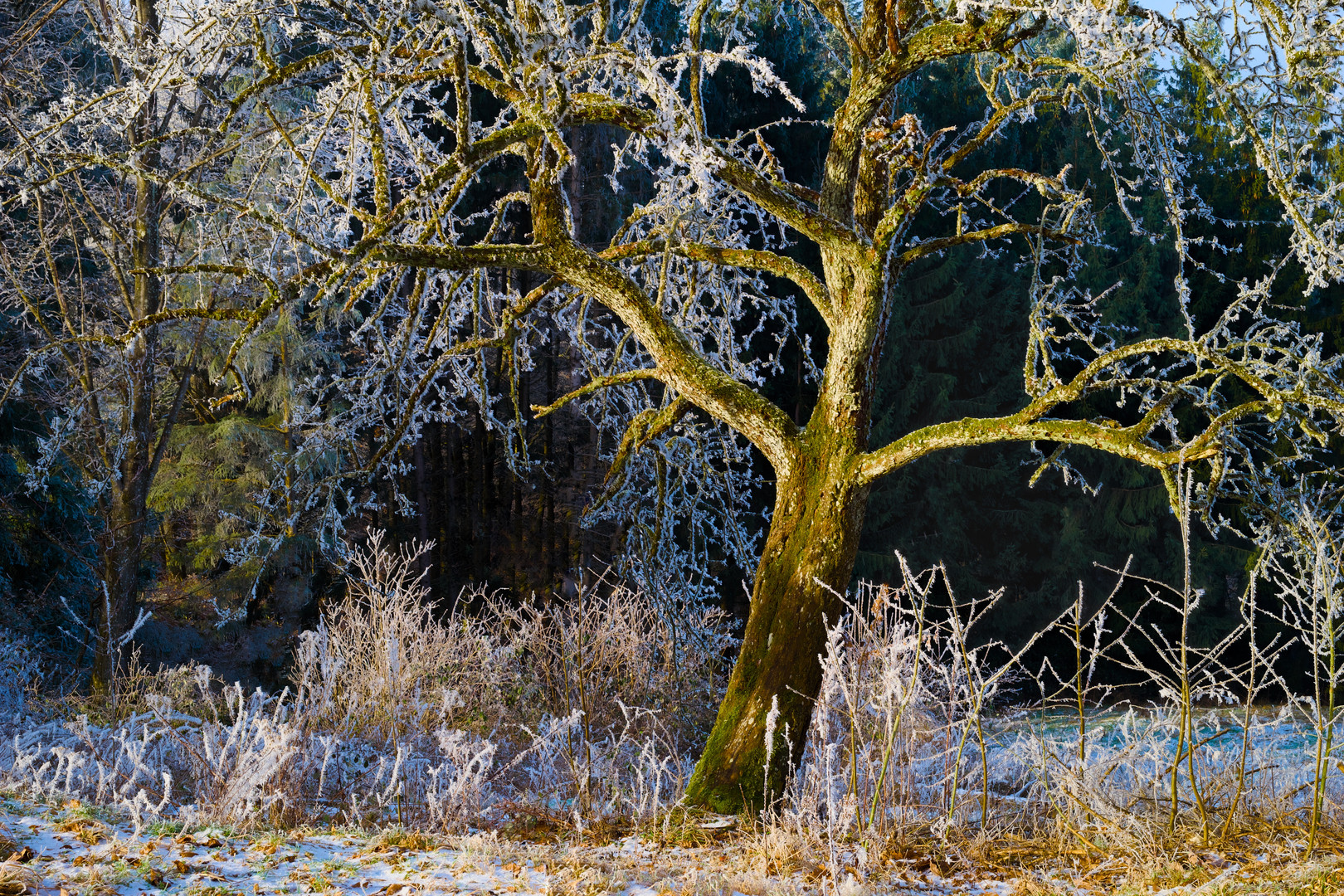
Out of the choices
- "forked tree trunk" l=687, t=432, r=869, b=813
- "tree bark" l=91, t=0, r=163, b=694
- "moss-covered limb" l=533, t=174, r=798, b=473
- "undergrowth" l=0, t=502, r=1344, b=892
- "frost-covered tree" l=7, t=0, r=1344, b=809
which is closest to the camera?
"undergrowth" l=0, t=502, r=1344, b=892

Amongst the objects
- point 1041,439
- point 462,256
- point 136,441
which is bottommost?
point 1041,439

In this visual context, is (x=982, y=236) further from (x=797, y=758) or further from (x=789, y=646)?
(x=797, y=758)

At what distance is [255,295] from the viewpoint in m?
10.1

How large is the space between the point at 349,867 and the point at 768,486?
38.8ft

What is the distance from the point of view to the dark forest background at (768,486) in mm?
10781

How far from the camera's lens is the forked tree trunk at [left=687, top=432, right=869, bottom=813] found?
4.14 meters

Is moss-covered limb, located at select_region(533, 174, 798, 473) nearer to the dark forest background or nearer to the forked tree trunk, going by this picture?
the forked tree trunk

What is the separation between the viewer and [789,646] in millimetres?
4188

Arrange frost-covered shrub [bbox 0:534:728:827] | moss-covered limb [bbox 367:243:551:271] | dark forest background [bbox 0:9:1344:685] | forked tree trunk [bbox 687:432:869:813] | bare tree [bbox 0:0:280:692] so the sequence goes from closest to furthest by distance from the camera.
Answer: moss-covered limb [bbox 367:243:551:271] → frost-covered shrub [bbox 0:534:728:827] → forked tree trunk [bbox 687:432:869:813] → bare tree [bbox 0:0:280:692] → dark forest background [bbox 0:9:1344:685]

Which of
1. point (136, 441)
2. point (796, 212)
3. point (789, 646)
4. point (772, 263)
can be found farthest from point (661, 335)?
point (136, 441)

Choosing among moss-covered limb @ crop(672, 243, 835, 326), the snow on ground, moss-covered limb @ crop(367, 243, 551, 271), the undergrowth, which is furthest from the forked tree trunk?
moss-covered limb @ crop(367, 243, 551, 271)

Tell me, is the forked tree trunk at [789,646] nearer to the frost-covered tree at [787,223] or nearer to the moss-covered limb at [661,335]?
the frost-covered tree at [787,223]

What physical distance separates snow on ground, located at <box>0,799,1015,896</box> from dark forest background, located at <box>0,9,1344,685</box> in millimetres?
6153

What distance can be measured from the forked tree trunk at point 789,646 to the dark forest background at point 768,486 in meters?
5.32
